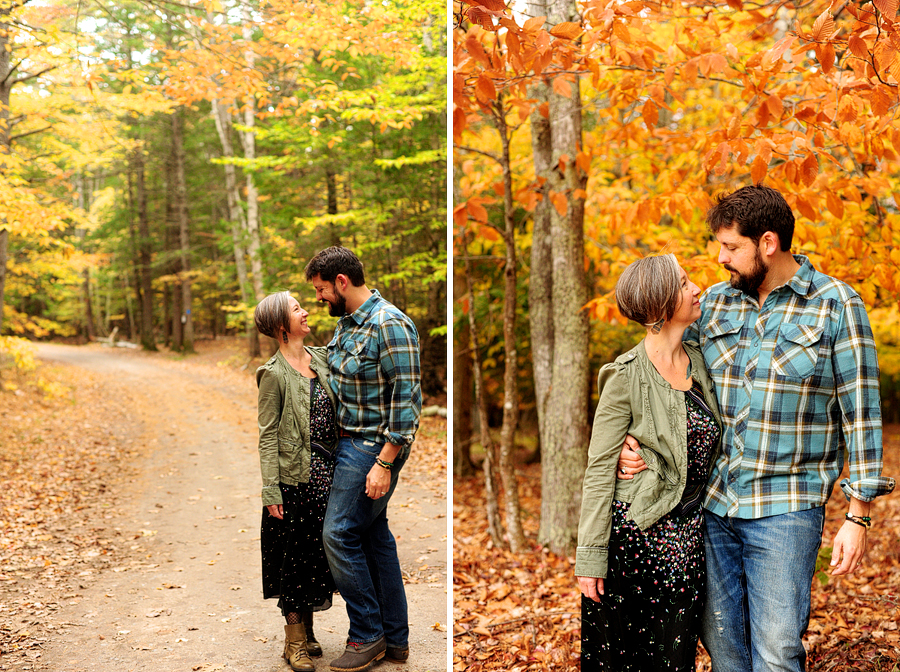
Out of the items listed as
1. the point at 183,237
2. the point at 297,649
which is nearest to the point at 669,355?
the point at 297,649

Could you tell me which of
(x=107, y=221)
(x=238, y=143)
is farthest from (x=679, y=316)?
(x=238, y=143)

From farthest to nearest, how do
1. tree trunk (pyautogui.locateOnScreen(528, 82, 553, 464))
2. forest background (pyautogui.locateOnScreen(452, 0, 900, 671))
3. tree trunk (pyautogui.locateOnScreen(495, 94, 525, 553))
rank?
1. tree trunk (pyautogui.locateOnScreen(528, 82, 553, 464))
2. tree trunk (pyautogui.locateOnScreen(495, 94, 525, 553))
3. forest background (pyautogui.locateOnScreen(452, 0, 900, 671))

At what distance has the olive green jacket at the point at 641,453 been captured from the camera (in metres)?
2.04

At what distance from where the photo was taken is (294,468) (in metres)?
2.89

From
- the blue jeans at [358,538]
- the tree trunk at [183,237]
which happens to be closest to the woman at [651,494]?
the blue jeans at [358,538]

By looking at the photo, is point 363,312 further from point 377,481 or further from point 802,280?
point 802,280

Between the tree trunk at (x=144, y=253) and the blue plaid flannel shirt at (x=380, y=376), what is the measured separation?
2.37 metres

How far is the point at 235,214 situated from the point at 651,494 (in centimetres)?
464

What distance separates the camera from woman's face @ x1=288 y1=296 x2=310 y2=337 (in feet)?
9.41

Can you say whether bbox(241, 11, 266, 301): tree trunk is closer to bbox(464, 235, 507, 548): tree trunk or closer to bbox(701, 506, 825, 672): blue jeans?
bbox(464, 235, 507, 548): tree trunk

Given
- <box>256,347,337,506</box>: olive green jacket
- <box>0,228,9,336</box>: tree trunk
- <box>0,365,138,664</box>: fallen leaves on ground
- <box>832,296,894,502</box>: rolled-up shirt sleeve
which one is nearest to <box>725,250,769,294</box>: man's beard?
<box>832,296,894,502</box>: rolled-up shirt sleeve

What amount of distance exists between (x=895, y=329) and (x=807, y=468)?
6928mm

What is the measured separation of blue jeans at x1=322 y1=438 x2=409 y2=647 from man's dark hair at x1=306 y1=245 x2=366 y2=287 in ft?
2.20

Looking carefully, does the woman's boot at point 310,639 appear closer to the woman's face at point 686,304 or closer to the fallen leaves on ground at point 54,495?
the fallen leaves on ground at point 54,495
